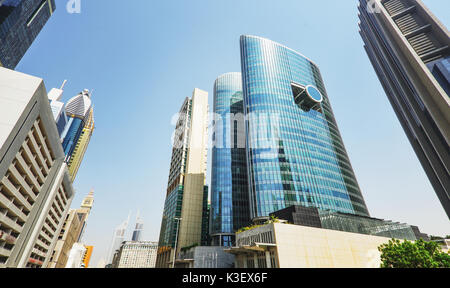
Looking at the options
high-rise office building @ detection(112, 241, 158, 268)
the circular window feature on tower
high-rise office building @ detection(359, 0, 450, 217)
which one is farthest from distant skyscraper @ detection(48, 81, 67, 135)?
high-rise office building @ detection(359, 0, 450, 217)

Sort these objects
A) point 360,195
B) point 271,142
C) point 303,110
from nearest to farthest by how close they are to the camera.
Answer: point 271,142 < point 360,195 < point 303,110

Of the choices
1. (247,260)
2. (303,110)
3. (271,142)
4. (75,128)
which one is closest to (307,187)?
(271,142)

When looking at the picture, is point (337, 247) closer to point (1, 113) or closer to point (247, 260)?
point (247, 260)

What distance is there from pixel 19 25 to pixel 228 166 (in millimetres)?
102919

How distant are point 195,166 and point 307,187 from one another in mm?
Result: 45460

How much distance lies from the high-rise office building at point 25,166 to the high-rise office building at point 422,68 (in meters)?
53.8

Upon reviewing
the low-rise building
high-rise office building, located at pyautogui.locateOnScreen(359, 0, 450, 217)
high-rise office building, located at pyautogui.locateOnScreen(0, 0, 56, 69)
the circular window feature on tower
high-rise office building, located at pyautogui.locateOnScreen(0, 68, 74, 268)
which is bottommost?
the low-rise building

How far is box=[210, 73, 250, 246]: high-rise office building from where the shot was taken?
246 ft

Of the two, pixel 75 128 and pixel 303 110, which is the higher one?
pixel 75 128

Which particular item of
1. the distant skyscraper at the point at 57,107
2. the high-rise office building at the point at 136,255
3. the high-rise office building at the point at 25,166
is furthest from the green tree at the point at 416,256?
the high-rise office building at the point at 136,255

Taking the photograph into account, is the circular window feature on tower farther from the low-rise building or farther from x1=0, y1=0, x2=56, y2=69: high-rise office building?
x1=0, y1=0, x2=56, y2=69: high-rise office building

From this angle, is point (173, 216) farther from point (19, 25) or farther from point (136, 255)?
point (136, 255)

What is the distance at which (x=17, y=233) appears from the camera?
120ft

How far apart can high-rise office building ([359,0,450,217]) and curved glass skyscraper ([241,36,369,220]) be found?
28693mm
